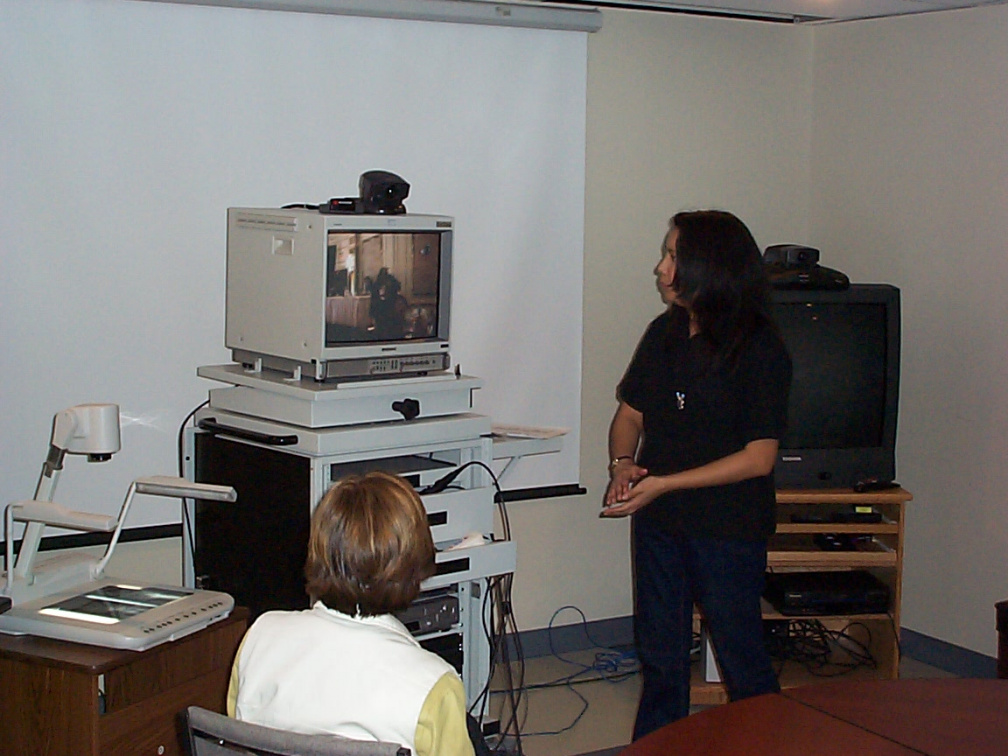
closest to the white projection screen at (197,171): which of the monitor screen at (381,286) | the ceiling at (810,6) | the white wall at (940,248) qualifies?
the ceiling at (810,6)

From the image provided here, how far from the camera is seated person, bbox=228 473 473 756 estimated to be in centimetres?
173

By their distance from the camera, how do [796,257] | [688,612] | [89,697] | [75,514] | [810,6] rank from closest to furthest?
[89,697], [75,514], [688,612], [810,6], [796,257]

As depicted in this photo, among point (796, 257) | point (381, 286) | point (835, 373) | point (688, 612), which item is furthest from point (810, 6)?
point (688, 612)

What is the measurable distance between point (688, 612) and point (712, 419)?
1.53ft

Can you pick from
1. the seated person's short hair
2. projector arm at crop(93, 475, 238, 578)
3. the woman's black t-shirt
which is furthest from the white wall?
the seated person's short hair

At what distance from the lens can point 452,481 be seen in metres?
3.25

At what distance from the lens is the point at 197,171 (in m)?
3.52

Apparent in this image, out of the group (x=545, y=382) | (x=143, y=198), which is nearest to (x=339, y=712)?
(x=143, y=198)

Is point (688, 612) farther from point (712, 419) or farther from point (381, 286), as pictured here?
point (381, 286)

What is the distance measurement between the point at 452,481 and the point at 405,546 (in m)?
1.40

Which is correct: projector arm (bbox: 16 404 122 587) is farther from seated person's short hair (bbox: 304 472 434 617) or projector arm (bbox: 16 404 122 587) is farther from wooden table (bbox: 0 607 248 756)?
seated person's short hair (bbox: 304 472 434 617)

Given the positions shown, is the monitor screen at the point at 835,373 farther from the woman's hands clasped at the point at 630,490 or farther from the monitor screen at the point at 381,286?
the monitor screen at the point at 381,286

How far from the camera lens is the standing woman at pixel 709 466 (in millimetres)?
2824

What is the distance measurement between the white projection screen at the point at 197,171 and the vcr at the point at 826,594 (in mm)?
935
